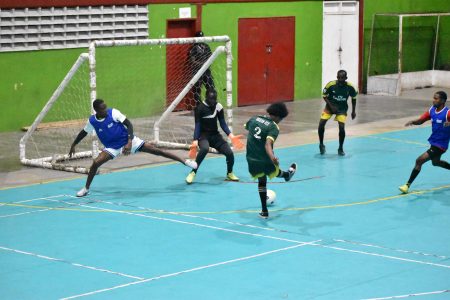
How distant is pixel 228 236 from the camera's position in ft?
51.7

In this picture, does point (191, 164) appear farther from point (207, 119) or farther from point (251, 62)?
point (251, 62)

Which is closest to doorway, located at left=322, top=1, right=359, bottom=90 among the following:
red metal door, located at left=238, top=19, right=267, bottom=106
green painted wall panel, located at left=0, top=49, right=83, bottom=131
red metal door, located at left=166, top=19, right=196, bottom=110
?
Result: red metal door, located at left=238, top=19, right=267, bottom=106

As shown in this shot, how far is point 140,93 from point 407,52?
13.4m

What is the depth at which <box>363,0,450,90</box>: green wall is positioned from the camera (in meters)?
36.2

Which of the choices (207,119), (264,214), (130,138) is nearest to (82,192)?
(130,138)

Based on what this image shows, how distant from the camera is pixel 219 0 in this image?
30.9 meters

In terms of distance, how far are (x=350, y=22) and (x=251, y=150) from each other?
19290 millimetres

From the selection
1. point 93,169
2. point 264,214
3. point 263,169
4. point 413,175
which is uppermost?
point 263,169

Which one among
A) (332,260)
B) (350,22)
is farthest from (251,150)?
(350,22)

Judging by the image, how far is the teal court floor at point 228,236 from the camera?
13.1 meters

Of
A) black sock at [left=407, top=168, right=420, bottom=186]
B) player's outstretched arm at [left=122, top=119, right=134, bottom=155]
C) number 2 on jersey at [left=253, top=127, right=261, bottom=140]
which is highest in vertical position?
number 2 on jersey at [left=253, top=127, right=261, bottom=140]

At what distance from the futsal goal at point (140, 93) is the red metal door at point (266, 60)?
152cm

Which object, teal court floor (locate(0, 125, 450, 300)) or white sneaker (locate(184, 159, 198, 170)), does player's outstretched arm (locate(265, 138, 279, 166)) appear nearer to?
teal court floor (locate(0, 125, 450, 300))

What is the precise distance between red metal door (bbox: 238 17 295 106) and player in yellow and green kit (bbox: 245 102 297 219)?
1530 centimetres
